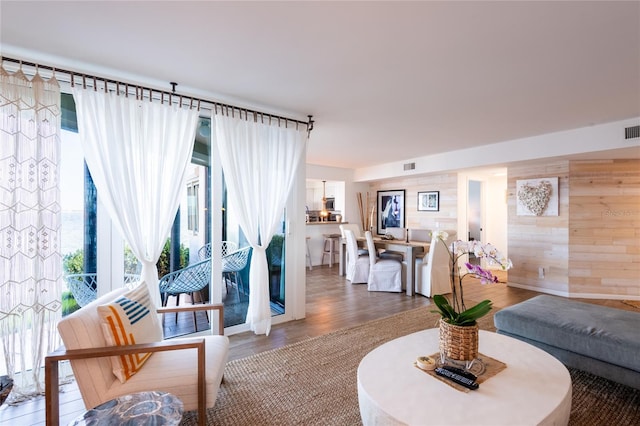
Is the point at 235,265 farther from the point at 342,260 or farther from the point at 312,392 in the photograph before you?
the point at 342,260

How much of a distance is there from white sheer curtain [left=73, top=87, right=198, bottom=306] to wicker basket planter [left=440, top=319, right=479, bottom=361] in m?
2.32

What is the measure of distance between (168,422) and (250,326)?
6.86ft

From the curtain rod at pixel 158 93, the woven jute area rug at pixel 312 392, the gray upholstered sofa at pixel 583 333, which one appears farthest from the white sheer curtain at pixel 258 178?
the gray upholstered sofa at pixel 583 333

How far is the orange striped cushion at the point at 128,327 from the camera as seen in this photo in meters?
1.60

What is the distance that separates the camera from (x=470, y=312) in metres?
1.67

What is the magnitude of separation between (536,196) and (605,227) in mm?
986

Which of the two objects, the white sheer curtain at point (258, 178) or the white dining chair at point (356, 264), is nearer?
the white sheer curtain at point (258, 178)

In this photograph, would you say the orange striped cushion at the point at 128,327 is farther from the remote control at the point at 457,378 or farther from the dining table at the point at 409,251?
the dining table at the point at 409,251

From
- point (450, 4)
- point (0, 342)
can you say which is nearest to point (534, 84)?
point (450, 4)

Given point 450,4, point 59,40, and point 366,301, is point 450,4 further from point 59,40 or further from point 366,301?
point 366,301

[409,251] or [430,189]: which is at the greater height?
[430,189]

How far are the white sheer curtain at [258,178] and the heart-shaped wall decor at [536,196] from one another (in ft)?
13.5

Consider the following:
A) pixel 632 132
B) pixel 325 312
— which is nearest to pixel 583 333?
pixel 325 312

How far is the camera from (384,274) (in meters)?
4.86
